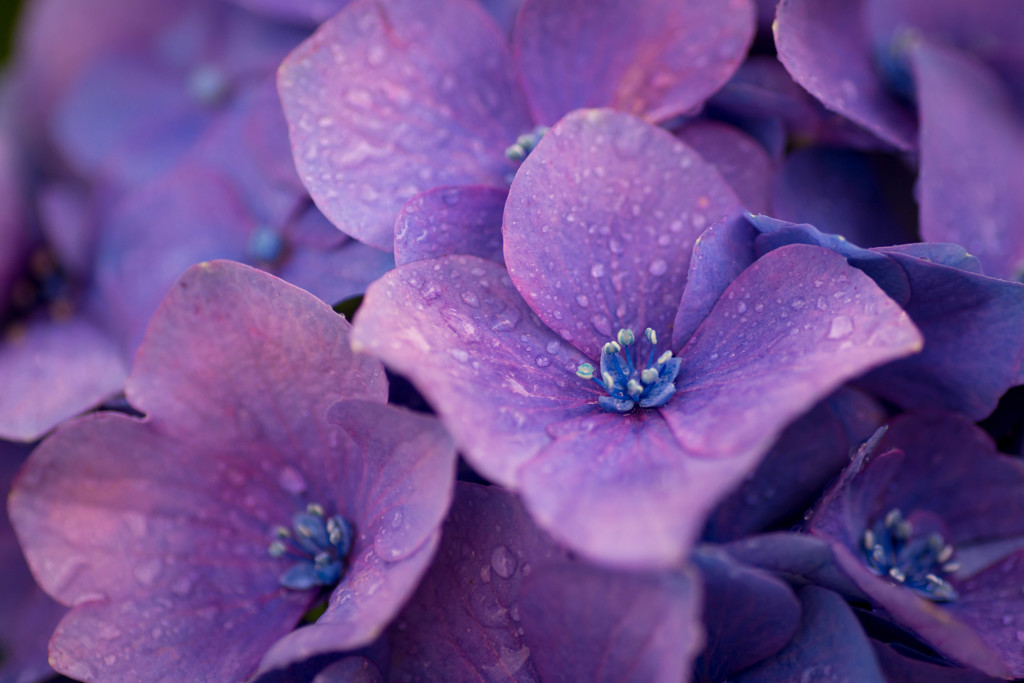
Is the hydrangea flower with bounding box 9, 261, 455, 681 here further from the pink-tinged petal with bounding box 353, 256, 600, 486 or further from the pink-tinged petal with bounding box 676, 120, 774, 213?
the pink-tinged petal with bounding box 676, 120, 774, 213

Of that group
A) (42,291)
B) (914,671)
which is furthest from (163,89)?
(914,671)

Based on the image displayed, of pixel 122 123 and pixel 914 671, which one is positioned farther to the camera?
pixel 122 123

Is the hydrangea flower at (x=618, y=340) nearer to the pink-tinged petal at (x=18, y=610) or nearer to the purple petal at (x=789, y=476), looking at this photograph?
the purple petal at (x=789, y=476)

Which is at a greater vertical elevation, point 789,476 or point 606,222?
point 606,222

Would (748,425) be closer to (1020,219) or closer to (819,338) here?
(819,338)

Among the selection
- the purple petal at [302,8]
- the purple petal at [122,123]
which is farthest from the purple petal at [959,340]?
the purple petal at [122,123]

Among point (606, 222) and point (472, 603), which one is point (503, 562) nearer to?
point (472, 603)

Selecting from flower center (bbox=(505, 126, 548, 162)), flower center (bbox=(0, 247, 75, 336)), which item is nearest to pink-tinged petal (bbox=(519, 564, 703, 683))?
flower center (bbox=(505, 126, 548, 162))
